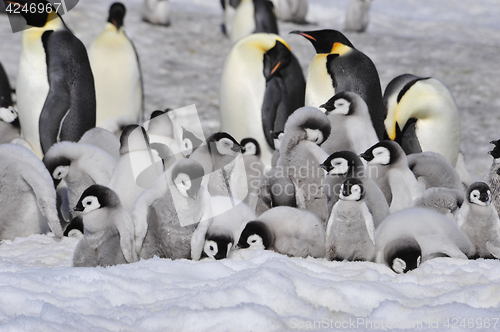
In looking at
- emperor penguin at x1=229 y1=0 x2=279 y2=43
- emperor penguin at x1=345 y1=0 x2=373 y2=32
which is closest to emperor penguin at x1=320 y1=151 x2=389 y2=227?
emperor penguin at x1=229 y1=0 x2=279 y2=43

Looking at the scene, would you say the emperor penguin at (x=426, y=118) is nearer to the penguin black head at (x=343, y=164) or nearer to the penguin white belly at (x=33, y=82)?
the penguin black head at (x=343, y=164)

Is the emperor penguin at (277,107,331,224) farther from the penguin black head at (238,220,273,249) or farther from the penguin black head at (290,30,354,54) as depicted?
the penguin black head at (290,30,354,54)

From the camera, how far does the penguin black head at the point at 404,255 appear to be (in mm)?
2648

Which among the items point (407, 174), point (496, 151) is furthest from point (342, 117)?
point (496, 151)

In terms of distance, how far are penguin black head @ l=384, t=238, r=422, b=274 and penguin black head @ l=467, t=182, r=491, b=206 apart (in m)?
0.58

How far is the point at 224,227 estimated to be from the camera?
2.96 metres

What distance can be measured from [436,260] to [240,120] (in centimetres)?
336

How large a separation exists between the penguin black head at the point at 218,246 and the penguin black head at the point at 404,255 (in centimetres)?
80

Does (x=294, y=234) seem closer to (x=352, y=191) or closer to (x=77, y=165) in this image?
(x=352, y=191)

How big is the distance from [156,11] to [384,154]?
1072 centimetres

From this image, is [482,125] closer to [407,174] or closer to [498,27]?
[407,174]

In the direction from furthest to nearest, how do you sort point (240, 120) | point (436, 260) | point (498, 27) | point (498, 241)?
point (498, 27), point (240, 120), point (498, 241), point (436, 260)

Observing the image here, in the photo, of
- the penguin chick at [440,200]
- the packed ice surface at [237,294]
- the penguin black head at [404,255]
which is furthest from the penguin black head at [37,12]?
the penguin black head at [404,255]

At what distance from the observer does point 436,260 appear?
9.03ft
